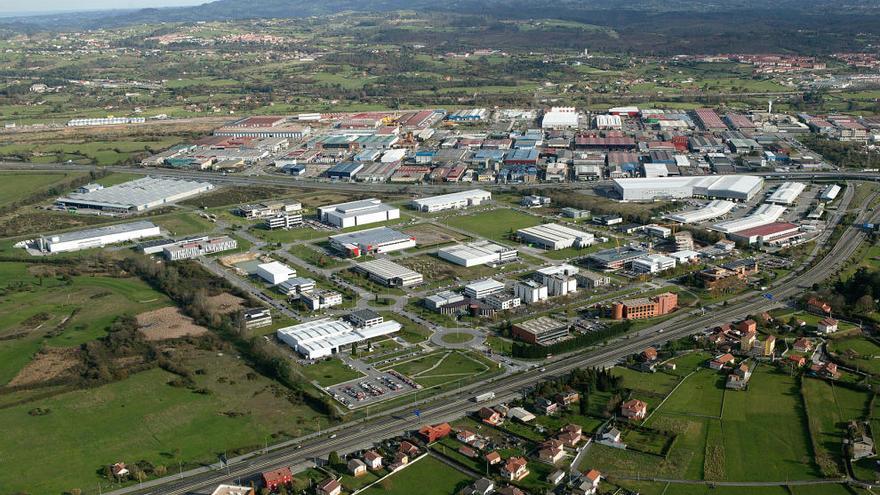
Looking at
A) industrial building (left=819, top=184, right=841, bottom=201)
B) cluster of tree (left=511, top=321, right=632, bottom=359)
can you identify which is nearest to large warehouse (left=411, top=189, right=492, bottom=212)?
cluster of tree (left=511, top=321, right=632, bottom=359)

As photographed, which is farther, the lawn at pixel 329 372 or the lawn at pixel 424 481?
the lawn at pixel 329 372

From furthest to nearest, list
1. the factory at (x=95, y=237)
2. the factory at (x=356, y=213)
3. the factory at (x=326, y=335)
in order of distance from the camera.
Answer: the factory at (x=356, y=213)
the factory at (x=95, y=237)
the factory at (x=326, y=335)

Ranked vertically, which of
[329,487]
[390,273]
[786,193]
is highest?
[786,193]

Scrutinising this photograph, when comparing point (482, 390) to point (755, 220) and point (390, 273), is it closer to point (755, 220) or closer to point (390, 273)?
point (390, 273)

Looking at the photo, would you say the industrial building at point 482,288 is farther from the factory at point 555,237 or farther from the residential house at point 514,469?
the residential house at point 514,469

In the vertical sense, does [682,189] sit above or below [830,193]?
above

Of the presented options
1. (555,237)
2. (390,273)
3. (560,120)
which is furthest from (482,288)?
(560,120)

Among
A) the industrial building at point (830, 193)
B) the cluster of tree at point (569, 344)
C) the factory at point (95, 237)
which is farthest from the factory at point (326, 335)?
the industrial building at point (830, 193)

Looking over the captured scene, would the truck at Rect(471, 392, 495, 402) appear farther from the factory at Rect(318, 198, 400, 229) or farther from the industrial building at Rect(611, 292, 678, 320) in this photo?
the factory at Rect(318, 198, 400, 229)
